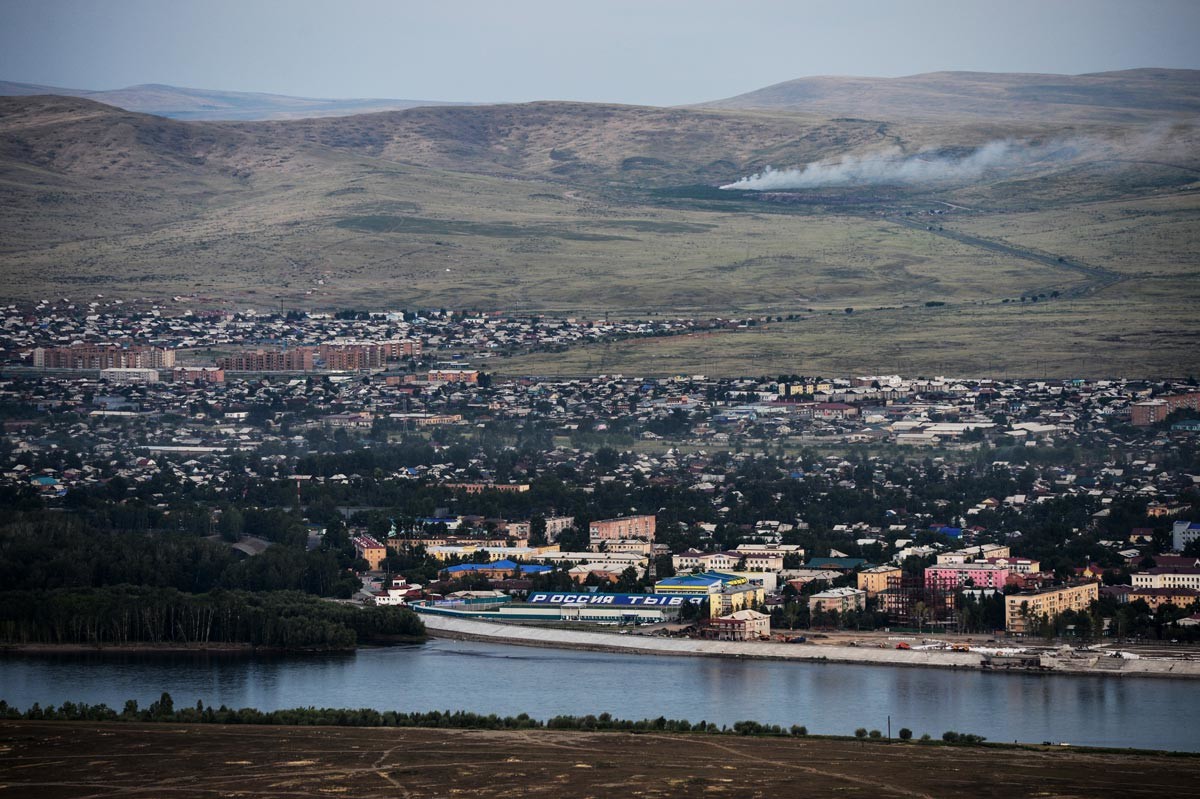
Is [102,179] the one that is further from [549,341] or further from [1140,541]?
[1140,541]

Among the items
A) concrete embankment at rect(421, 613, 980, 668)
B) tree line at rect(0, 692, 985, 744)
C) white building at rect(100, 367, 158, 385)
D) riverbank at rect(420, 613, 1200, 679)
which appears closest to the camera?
tree line at rect(0, 692, 985, 744)

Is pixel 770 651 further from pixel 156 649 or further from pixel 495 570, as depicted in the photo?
pixel 156 649

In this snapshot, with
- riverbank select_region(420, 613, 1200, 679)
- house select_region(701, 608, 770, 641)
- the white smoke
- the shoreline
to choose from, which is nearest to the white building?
riverbank select_region(420, 613, 1200, 679)

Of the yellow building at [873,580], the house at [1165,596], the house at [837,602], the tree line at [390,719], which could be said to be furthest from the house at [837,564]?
the tree line at [390,719]

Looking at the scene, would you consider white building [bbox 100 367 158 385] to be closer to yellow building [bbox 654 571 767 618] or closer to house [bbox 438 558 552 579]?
house [bbox 438 558 552 579]

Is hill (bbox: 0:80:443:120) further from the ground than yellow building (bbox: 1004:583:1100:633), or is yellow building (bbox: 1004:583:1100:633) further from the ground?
hill (bbox: 0:80:443:120)

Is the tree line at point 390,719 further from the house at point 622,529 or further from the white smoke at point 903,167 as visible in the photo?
the white smoke at point 903,167

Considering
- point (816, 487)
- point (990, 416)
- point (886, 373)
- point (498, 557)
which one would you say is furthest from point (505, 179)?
point (498, 557)
